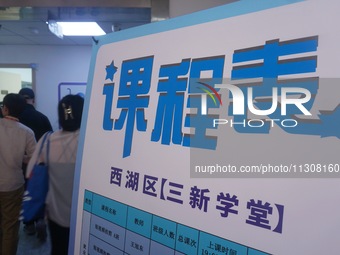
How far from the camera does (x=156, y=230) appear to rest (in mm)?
822

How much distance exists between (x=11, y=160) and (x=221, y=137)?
1824mm

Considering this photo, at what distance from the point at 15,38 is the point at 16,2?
2.55 m

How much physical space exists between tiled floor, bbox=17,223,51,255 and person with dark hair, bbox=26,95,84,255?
1.29 metres

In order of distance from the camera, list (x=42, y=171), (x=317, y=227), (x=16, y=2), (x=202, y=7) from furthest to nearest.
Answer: (x=16, y=2), (x=202, y=7), (x=42, y=171), (x=317, y=227)

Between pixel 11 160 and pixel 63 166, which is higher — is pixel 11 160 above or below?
below

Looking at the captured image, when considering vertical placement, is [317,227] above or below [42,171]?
above

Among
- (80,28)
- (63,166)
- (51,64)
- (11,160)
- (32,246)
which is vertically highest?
(80,28)

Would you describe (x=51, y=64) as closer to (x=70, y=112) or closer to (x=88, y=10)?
(x=88, y=10)

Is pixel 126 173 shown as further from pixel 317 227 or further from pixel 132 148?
pixel 317 227

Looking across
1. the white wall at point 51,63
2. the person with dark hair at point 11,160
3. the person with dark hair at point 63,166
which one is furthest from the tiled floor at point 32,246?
the white wall at point 51,63

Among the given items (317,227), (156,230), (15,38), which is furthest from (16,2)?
(15,38)


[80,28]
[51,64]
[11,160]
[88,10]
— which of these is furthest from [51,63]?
[11,160]

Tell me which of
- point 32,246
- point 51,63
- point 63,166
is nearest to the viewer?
point 63,166

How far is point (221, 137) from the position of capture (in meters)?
0.69
